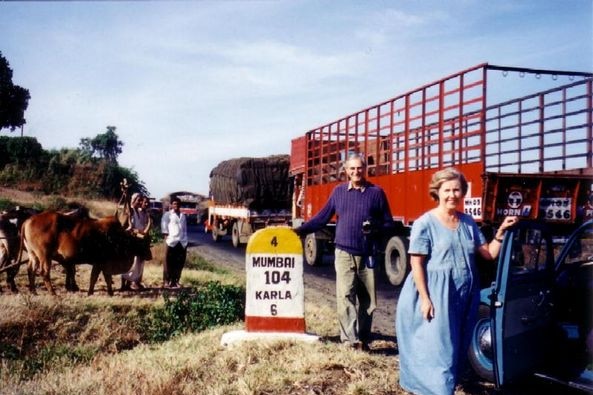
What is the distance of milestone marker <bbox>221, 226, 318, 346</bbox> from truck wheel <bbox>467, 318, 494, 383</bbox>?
1.61 meters

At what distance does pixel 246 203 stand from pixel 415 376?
49.8 feet

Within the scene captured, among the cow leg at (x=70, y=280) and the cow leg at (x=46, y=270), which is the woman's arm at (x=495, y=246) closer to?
the cow leg at (x=46, y=270)

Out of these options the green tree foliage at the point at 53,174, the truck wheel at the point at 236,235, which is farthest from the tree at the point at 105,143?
the truck wheel at the point at 236,235

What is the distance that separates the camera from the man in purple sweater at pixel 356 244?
5066mm

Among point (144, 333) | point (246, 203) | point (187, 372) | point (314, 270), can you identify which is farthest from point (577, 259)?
point (246, 203)

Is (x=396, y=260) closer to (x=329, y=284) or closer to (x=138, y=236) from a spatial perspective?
(x=329, y=284)

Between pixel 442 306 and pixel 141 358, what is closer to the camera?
pixel 442 306

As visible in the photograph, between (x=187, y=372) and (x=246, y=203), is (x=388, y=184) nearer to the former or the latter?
(x=187, y=372)

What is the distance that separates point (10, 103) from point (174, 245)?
12.0 ft

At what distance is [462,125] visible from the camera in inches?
348

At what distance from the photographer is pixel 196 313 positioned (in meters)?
7.63

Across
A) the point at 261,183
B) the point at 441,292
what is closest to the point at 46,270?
the point at 441,292

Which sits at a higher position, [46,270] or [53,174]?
[53,174]

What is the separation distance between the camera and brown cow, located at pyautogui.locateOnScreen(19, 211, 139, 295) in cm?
847
